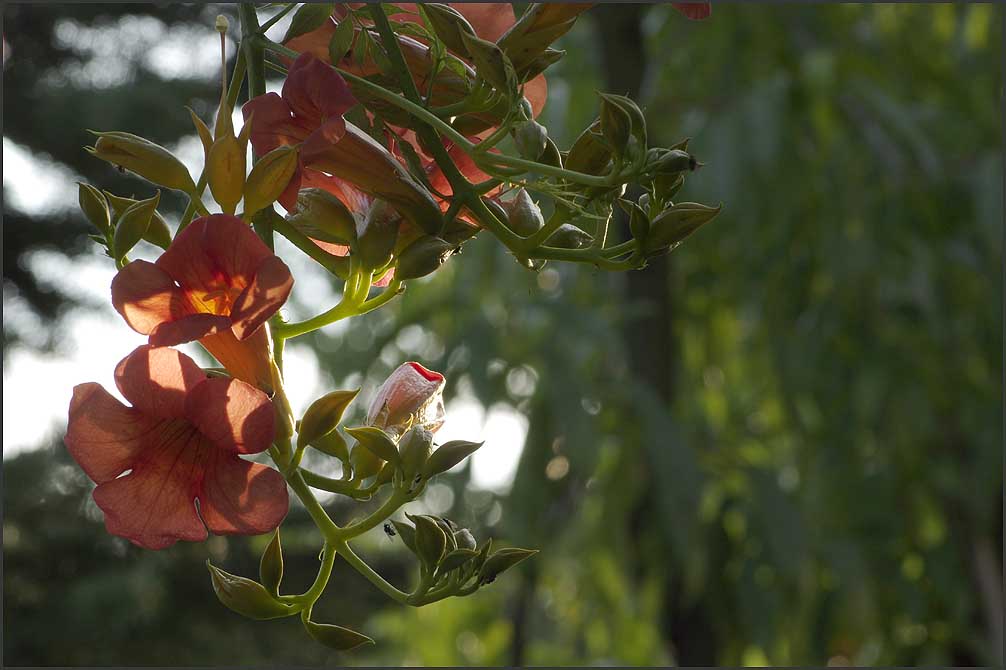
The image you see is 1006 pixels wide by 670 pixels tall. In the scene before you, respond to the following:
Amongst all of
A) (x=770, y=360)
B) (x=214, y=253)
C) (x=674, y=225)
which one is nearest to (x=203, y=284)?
(x=214, y=253)

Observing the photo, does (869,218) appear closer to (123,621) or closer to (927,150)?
(927,150)

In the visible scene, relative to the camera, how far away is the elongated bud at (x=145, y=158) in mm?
284

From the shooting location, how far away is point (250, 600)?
10.5 inches

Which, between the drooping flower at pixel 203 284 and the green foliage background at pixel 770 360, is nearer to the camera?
the drooping flower at pixel 203 284

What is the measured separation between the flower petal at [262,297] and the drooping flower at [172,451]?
0.05 ft

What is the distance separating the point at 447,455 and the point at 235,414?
58 mm

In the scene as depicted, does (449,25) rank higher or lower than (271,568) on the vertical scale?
higher

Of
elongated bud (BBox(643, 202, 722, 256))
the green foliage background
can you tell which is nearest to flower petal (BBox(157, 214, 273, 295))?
elongated bud (BBox(643, 202, 722, 256))

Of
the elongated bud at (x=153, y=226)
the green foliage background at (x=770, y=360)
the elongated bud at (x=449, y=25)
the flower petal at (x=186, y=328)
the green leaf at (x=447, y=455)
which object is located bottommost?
the green foliage background at (x=770, y=360)

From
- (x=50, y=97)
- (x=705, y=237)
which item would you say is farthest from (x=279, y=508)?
(x=50, y=97)

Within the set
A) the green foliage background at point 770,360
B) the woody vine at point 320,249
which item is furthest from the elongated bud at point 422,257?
the green foliage background at point 770,360

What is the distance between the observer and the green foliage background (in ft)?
4.61

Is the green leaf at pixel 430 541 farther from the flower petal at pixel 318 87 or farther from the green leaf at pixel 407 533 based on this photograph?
the flower petal at pixel 318 87

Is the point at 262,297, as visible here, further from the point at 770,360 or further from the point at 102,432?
the point at 770,360
